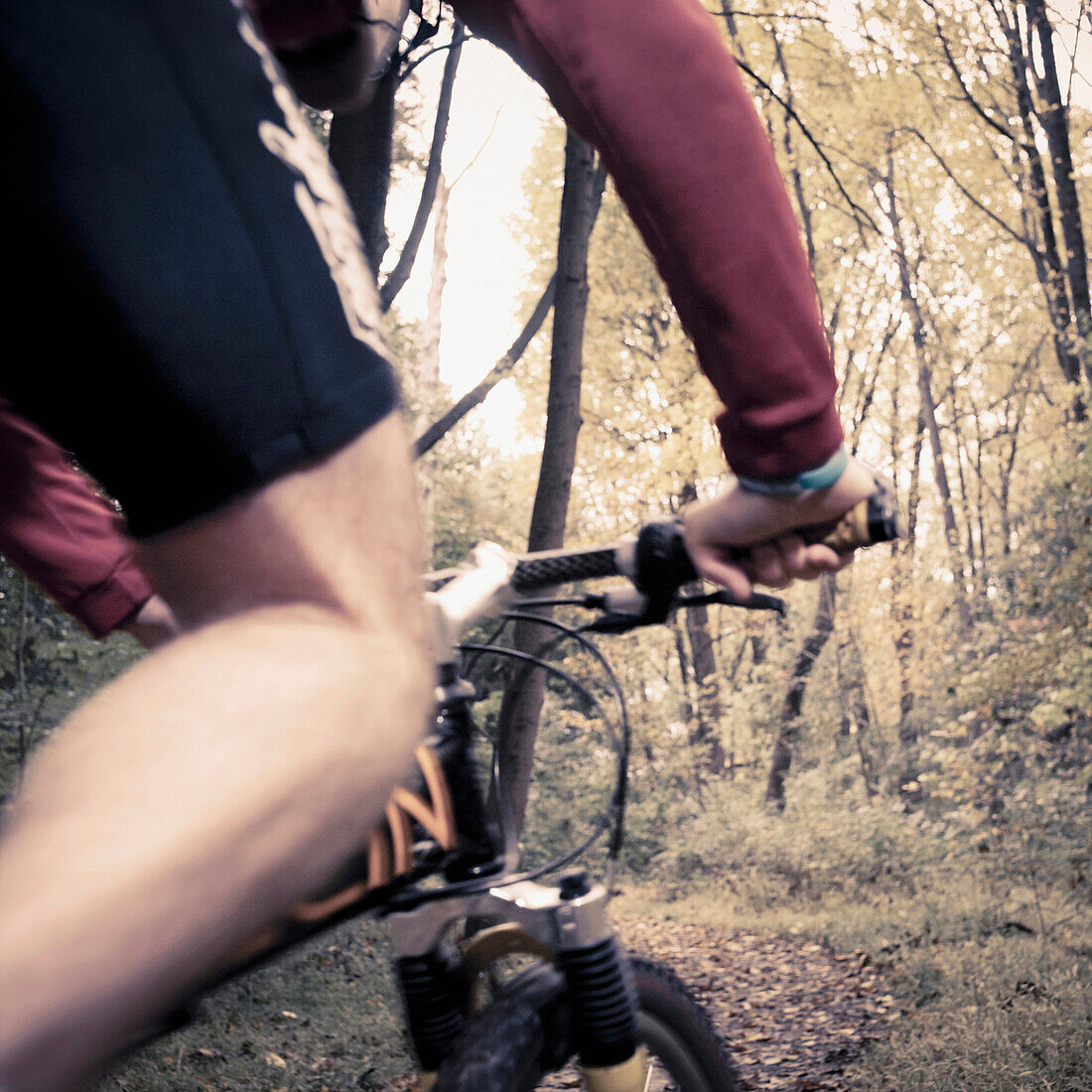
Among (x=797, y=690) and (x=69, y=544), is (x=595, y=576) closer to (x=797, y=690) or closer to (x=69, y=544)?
(x=69, y=544)

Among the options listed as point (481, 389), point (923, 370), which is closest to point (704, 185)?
point (481, 389)

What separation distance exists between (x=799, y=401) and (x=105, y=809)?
63cm

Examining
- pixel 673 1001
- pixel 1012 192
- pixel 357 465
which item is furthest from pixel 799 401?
pixel 1012 192

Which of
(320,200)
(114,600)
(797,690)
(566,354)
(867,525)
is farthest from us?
(797,690)

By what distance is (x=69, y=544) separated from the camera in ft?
4.33

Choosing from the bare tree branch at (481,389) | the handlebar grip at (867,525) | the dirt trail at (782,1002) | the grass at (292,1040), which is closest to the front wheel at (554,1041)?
the handlebar grip at (867,525)

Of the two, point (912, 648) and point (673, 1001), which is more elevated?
point (673, 1001)

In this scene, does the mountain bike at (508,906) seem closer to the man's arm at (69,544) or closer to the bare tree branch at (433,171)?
the man's arm at (69,544)

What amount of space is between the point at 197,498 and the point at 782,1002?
725 cm

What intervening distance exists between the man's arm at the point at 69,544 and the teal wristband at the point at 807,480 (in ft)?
2.70

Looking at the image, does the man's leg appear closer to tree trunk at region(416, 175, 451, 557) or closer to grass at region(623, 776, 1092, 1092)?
grass at region(623, 776, 1092, 1092)

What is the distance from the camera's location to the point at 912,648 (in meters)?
16.8

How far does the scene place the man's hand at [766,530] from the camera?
98 cm

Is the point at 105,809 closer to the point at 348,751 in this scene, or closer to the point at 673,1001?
the point at 348,751
